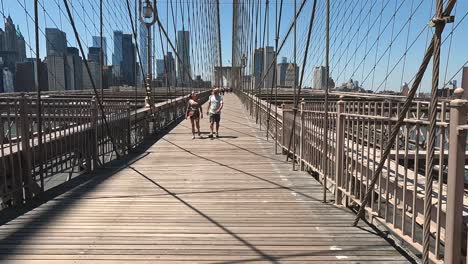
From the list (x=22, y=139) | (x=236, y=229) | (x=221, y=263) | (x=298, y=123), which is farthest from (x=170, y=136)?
(x=221, y=263)

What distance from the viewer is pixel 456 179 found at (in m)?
2.44

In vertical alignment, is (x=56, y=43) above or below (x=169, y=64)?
above

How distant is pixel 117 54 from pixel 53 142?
1626 cm

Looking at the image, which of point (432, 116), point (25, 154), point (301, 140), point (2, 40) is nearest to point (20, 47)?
point (2, 40)

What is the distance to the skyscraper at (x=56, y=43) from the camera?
14.5 metres

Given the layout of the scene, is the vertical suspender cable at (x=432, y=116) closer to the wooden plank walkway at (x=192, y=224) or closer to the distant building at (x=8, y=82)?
the wooden plank walkway at (x=192, y=224)

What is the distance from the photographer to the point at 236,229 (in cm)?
380

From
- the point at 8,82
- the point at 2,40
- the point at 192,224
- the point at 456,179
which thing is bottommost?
the point at 192,224

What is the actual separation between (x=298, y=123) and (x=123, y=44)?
44.2 ft

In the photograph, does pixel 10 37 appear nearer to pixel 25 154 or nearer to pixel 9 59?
pixel 9 59

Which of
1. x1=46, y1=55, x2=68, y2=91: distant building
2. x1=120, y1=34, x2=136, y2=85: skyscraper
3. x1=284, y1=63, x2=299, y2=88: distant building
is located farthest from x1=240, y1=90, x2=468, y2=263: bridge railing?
x1=120, y1=34, x2=136, y2=85: skyscraper

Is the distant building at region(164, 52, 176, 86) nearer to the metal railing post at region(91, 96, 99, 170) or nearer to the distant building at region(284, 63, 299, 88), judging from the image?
the distant building at region(284, 63, 299, 88)

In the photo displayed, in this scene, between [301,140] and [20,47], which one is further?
[20,47]

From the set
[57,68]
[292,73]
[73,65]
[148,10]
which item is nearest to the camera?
[148,10]
